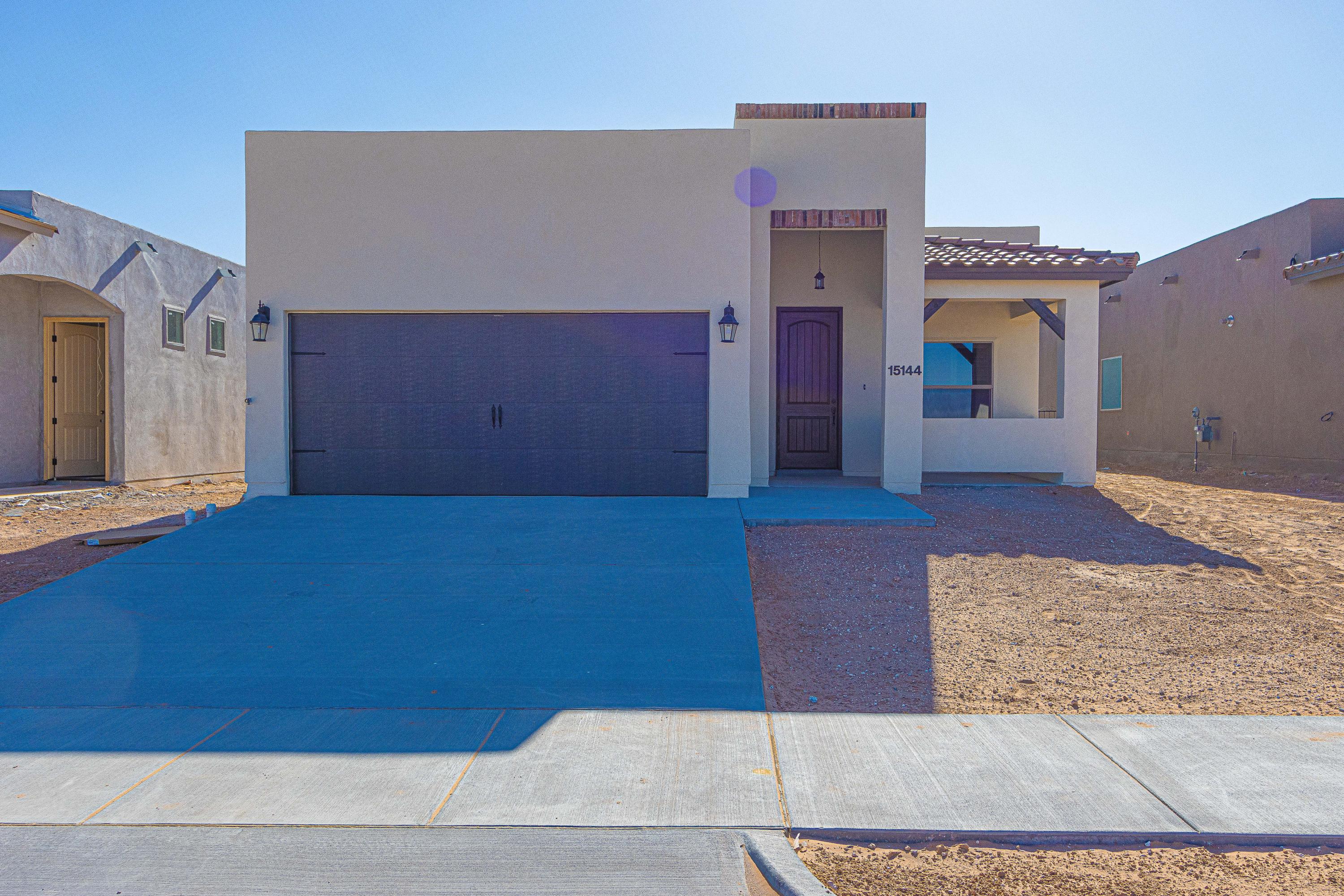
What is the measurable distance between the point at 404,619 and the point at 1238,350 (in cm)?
1752

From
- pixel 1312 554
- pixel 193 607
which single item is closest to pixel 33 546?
pixel 193 607

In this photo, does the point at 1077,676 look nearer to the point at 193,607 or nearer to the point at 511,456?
the point at 193,607

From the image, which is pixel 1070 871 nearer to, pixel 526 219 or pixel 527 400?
pixel 527 400

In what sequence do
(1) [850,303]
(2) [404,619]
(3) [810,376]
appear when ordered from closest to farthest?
(2) [404,619] < (1) [850,303] < (3) [810,376]

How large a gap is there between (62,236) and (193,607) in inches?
374

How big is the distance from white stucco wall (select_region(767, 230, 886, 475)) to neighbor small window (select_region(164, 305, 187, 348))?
10.8 meters

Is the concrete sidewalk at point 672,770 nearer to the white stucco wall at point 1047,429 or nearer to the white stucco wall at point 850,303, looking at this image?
the white stucco wall at point 1047,429

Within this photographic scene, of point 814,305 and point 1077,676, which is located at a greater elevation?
point 814,305

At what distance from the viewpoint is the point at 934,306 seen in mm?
12289

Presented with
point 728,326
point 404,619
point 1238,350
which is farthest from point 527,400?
point 1238,350

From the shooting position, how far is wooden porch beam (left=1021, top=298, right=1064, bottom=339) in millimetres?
12180

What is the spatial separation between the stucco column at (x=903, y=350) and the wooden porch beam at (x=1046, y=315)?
6.63 ft

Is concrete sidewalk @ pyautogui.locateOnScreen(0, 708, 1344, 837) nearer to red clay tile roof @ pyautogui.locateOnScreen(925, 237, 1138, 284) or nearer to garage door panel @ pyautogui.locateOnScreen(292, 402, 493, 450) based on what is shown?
garage door panel @ pyautogui.locateOnScreen(292, 402, 493, 450)

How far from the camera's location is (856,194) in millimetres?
11227
